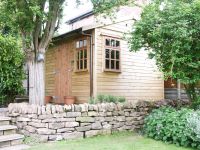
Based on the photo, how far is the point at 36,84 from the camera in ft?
26.5

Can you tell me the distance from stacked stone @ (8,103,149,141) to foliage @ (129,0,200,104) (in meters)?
1.82

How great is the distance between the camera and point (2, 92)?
9.27m

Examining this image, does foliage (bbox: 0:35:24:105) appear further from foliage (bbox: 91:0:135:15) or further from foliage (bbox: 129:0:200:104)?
foliage (bbox: 129:0:200:104)

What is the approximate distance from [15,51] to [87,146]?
4573 millimetres

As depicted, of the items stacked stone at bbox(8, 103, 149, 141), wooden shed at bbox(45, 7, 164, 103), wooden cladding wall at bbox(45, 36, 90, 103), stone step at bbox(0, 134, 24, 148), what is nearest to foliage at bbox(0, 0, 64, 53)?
wooden shed at bbox(45, 7, 164, 103)

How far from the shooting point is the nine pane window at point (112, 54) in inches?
416

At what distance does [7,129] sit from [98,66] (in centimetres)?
447

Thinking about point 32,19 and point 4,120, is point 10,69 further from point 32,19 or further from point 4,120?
point 4,120

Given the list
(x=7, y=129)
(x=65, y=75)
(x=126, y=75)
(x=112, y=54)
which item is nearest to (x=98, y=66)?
(x=112, y=54)

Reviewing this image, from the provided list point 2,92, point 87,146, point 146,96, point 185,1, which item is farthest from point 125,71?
point 87,146

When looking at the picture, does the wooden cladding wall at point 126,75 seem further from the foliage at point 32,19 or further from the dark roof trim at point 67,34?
the foliage at point 32,19

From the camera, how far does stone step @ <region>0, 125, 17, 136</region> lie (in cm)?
660

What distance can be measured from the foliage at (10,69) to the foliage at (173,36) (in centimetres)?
386

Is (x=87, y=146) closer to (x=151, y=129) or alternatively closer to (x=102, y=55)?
(x=151, y=129)
